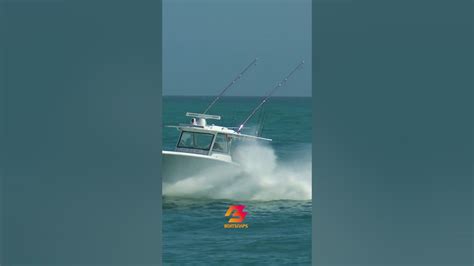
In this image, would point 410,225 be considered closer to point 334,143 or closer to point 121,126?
point 334,143

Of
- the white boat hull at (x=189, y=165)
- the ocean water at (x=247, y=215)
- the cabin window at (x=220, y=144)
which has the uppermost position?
the cabin window at (x=220, y=144)

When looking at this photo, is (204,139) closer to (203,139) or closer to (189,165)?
(203,139)

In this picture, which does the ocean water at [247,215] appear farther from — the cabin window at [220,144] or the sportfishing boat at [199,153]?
the cabin window at [220,144]

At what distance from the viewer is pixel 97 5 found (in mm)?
5234

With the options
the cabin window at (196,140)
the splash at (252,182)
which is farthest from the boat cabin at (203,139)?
the splash at (252,182)

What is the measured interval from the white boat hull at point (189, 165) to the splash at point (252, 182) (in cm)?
5

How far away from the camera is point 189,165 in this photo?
9016 millimetres

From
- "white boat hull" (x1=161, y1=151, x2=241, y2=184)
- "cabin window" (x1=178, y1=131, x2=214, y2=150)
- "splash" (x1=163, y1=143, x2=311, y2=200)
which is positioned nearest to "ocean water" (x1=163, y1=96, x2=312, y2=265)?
"splash" (x1=163, y1=143, x2=311, y2=200)

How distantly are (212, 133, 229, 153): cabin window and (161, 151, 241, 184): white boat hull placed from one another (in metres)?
0.12

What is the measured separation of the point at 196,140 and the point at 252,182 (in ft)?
3.24

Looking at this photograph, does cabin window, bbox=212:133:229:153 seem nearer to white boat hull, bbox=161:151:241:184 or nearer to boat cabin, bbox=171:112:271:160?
boat cabin, bbox=171:112:271:160

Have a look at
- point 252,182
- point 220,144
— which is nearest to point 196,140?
point 220,144

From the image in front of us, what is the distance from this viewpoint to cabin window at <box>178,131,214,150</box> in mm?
8961

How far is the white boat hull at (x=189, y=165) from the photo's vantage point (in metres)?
9.01
